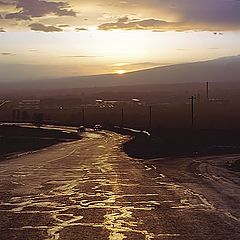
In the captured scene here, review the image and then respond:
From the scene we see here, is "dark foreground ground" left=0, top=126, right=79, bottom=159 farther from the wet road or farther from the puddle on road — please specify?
the wet road

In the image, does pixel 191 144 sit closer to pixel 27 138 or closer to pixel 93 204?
pixel 27 138

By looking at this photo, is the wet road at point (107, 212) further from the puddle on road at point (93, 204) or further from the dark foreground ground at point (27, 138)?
the dark foreground ground at point (27, 138)

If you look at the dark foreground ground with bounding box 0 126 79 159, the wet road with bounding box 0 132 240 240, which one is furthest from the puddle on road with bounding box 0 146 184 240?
the dark foreground ground with bounding box 0 126 79 159

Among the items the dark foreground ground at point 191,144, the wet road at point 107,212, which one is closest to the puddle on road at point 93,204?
the wet road at point 107,212

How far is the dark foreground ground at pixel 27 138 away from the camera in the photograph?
62812 millimetres

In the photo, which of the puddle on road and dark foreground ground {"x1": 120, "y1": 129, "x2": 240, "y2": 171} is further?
dark foreground ground {"x1": 120, "y1": 129, "x2": 240, "y2": 171}

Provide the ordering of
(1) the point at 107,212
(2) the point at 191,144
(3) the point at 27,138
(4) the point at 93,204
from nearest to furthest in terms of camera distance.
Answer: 1. (1) the point at 107,212
2. (4) the point at 93,204
3. (2) the point at 191,144
4. (3) the point at 27,138

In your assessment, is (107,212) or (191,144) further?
(191,144)

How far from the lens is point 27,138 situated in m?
79.8

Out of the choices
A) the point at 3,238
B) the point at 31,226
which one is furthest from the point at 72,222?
the point at 3,238

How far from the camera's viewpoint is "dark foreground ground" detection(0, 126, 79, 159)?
206 feet

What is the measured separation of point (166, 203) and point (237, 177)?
11.4 metres

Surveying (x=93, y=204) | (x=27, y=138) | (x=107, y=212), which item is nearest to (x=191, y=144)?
(x=27, y=138)

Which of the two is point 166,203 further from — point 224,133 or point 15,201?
point 224,133
